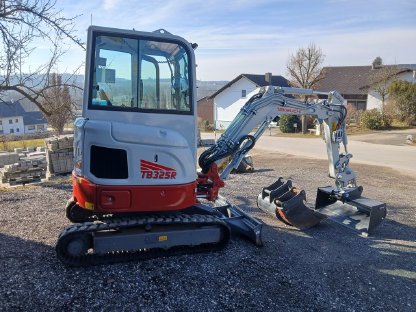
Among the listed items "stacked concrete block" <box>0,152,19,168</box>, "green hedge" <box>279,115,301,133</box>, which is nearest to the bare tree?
"green hedge" <box>279,115,301,133</box>

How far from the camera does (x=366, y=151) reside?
19875 millimetres

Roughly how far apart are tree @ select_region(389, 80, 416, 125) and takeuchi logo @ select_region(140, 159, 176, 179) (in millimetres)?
31187

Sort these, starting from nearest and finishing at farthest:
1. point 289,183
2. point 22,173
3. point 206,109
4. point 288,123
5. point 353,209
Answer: point 353,209 → point 289,183 → point 22,173 → point 288,123 → point 206,109

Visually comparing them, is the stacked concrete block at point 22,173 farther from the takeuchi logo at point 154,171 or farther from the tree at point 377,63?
the tree at point 377,63

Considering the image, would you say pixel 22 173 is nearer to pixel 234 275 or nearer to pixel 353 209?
pixel 234 275

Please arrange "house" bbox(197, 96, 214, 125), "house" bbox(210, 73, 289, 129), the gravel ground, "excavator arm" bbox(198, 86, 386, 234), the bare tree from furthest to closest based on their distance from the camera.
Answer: "house" bbox(197, 96, 214, 125)
"house" bbox(210, 73, 289, 129)
the bare tree
"excavator arm" bbox(198, 86, 386, 234)
the gravel ground

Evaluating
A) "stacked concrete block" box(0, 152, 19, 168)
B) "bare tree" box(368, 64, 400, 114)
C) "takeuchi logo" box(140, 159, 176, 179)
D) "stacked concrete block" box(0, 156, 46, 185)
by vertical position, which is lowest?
"stacked concrete block" box(0, 152, 19, 168)

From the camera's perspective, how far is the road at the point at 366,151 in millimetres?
16241

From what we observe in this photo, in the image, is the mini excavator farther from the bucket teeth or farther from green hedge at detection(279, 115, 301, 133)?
green hedge at detection(279, 115, 301, 133)

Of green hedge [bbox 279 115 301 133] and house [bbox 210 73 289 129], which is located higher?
house [bbox 210 73 289 129]

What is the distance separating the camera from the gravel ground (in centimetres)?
421

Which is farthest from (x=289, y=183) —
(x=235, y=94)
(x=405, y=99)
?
(x=235, y=94)

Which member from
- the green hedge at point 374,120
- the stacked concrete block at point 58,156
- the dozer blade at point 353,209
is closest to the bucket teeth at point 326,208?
the dozer blade at point 353,209

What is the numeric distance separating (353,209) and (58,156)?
33.8 ft
